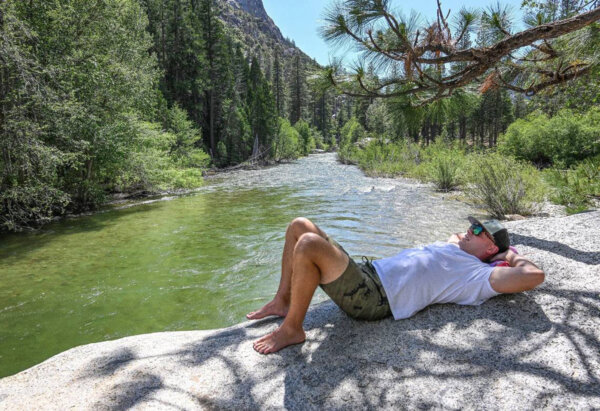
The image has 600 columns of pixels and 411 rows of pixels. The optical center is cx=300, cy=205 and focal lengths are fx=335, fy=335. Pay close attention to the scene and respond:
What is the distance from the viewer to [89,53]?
10.3 meters

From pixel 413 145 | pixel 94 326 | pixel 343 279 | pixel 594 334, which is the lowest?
pixel 94 326

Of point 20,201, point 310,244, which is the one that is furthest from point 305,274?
point 20,201

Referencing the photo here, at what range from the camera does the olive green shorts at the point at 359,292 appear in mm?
2424

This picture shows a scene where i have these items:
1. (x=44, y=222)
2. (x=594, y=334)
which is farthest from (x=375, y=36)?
(x=44, y=222)

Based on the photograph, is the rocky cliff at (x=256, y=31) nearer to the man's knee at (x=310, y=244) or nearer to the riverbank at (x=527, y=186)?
the riverbank at (x=527, y=186)

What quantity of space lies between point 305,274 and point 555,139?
66.8ft

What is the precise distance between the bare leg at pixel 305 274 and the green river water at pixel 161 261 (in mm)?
1666

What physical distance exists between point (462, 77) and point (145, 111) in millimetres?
15833

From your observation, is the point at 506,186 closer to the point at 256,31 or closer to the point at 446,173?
the point at 446,173

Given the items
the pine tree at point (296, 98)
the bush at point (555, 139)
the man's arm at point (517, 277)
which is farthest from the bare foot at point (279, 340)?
the pine tree at point (296, 98)

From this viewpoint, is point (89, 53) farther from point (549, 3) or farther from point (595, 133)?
point (595, 133)

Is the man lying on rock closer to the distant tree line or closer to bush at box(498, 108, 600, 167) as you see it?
the distant tree line

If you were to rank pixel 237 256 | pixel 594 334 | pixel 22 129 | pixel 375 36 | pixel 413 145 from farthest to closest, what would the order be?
pixel 413 145 → pixel 22 129 → pixel 237 256 → pixel 375 36 → pixel 594 334

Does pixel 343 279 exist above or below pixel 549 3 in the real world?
below
